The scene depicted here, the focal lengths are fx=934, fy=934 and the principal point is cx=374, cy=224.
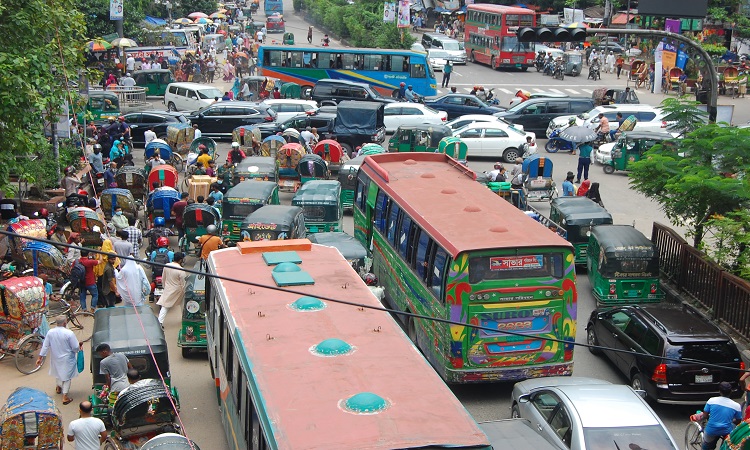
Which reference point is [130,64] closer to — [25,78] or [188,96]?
[188,96]

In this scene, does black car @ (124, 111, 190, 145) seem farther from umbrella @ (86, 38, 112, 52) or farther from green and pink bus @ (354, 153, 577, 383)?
green and pink bus @ (354, 153, 577, 383)

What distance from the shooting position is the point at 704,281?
18.4 metres

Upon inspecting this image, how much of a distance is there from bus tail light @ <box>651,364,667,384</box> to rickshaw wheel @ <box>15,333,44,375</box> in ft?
32.2

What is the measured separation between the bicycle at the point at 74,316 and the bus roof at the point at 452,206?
619 cm

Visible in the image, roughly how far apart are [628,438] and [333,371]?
12.8 feet

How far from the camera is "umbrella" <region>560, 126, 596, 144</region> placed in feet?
101

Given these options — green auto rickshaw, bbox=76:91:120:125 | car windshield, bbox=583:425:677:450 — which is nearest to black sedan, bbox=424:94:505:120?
green auto rickshaw, bbox=76:91:120:125

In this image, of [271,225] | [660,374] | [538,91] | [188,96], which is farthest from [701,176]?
[538,91]

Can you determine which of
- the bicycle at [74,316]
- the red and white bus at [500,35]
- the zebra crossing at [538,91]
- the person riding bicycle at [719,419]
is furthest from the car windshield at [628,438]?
the red and white bus at [500,35]

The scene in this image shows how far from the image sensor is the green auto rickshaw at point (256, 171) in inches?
963

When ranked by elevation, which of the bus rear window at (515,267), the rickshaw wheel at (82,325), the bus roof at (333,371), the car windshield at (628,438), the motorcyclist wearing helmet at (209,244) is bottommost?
the rickshaw wheel at (82,325)

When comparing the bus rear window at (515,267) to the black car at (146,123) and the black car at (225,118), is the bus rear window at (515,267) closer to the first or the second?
the black car at (146,123)

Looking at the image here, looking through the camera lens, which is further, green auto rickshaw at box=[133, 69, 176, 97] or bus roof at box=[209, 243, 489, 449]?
green auto rickshaw at box=[133, 69, 176, 97]

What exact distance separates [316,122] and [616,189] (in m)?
10.7
